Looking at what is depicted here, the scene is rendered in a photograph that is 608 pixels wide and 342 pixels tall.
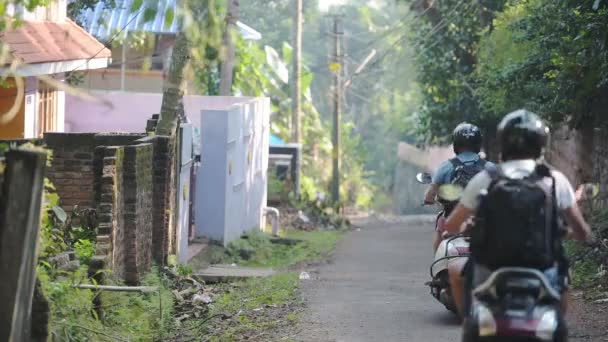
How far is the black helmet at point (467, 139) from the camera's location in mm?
9930

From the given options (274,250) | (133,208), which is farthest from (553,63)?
(274,250)

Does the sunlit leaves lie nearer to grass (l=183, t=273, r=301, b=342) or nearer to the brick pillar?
grass (l=183, t=273, r=301, b=342)

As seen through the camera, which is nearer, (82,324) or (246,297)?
(82,324)

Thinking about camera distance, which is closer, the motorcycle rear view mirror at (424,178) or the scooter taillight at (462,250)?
the scooter taillight at (462,250)

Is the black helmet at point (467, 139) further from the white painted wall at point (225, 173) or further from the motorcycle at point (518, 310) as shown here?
the white painted wall at point (225, 173)

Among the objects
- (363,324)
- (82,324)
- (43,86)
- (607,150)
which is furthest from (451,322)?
(43,86)

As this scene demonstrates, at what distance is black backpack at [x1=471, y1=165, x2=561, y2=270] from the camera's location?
606 cm

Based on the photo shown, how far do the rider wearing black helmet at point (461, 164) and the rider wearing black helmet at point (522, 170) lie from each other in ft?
10.7

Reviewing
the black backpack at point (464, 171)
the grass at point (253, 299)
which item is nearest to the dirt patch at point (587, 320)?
the black backpack at point (464, 171)

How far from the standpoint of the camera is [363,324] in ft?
33.7

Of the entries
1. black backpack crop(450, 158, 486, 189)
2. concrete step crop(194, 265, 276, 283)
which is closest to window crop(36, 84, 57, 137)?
concrete step crop(194, 265, 276, 283)

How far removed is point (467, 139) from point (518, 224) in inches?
154

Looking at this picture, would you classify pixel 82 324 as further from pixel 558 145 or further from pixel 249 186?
pixel 558 145

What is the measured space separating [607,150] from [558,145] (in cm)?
616
